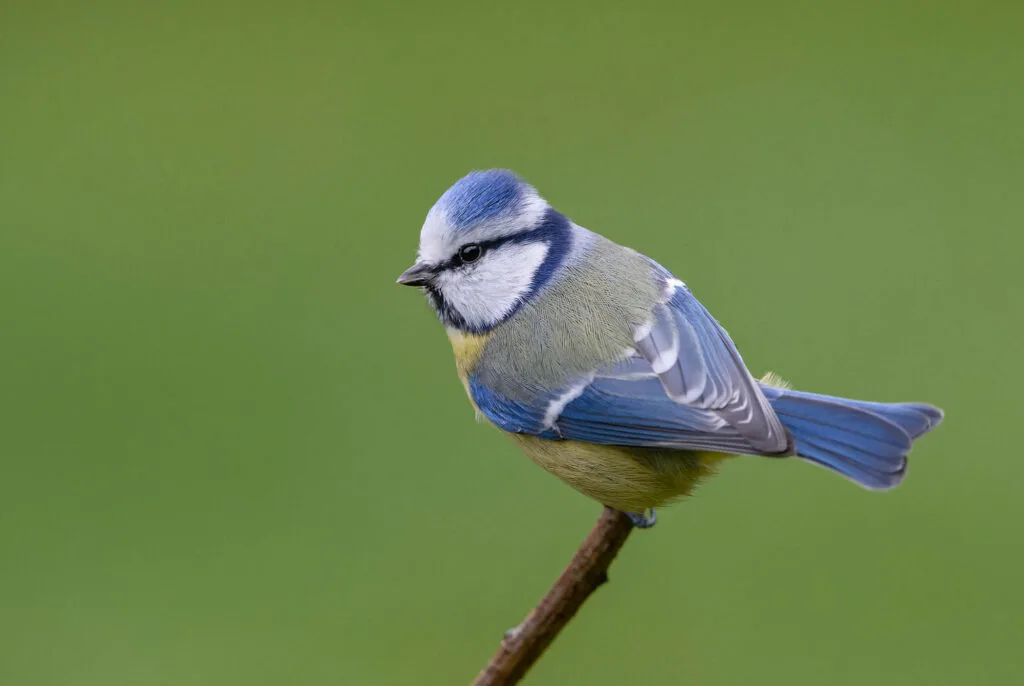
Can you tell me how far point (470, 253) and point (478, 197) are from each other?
93 millimetres

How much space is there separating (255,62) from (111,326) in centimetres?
119

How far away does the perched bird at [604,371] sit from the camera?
157 cm

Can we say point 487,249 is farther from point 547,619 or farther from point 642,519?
point 547,619

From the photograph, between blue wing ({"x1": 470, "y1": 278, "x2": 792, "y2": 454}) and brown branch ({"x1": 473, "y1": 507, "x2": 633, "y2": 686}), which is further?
blue wing ({"x1": 470, "y1": 278, "x2": 792, "y2": 454})

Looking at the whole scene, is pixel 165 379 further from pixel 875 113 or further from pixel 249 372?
pixel 875 113

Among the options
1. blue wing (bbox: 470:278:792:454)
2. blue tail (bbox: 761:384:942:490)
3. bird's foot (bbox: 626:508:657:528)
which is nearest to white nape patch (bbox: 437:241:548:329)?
blue wing (bbox: 470:278:792:454)

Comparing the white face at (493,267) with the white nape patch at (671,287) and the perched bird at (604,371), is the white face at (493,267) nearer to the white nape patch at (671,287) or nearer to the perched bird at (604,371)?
the perched bird at (604,371)

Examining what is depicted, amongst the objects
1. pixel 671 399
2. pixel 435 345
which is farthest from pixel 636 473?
pixel 435 345

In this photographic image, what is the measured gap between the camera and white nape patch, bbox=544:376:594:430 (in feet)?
5.38

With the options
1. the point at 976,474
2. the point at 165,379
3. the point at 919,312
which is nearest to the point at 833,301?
the point at 919,312

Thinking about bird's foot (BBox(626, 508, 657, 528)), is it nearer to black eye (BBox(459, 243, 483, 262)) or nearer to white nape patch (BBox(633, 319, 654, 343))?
white nape patch (BBox(633, 319, 654, 343))

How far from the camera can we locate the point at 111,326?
3.22 meters

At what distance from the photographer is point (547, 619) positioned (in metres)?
1.40

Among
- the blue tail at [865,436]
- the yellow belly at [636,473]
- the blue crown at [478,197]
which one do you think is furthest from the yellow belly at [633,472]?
the blue crown at [478,197]
